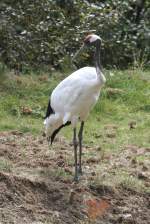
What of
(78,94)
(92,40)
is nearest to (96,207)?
(78,94)

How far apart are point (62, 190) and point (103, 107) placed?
345 centimetres

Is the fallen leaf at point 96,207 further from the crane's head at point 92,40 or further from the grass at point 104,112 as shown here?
the crane's head at point 92,40

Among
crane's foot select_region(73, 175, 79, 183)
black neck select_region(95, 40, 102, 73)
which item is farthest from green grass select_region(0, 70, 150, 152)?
black neck select_region(95, 40, 102, 73)

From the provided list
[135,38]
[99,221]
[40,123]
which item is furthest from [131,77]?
[99,221]

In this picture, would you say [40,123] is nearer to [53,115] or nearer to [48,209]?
[53,115]

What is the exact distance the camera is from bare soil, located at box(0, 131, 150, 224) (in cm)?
610

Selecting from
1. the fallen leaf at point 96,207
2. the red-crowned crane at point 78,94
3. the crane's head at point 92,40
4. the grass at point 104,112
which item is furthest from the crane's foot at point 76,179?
the crane's head at point 92,40

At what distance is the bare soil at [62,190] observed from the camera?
610 cm

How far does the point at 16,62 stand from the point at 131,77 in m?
2.01

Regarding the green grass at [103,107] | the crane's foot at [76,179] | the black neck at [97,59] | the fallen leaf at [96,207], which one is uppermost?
the black neck at [97,59]

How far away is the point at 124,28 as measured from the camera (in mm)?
12531

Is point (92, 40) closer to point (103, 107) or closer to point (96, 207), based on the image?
point (96, 207)

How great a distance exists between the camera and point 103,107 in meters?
9.94

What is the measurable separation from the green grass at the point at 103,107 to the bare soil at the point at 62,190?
76 centimetres
